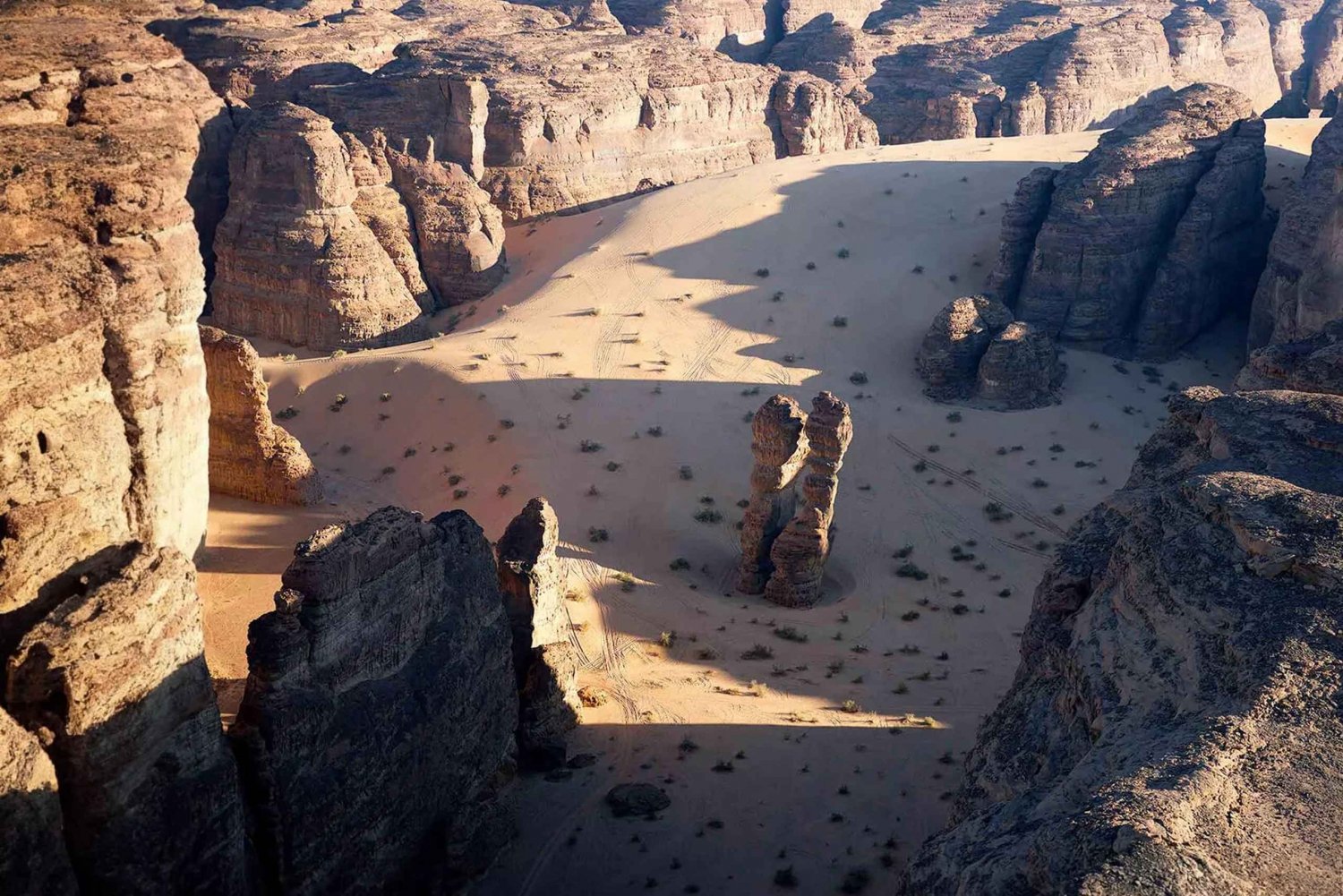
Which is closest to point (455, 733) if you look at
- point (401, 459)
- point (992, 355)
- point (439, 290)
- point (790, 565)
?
point (790, 565)

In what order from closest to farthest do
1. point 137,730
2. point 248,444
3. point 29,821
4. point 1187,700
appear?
point 29,821
point 1187,700
point 137,730
point 248,444

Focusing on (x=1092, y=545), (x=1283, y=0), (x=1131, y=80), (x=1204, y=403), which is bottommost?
(x=1092, y=545)

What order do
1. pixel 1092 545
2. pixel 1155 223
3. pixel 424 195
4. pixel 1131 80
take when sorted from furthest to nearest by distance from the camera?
pixel 1131 80, pixel 424 195, pixel 1155 223, pixel 1092 545

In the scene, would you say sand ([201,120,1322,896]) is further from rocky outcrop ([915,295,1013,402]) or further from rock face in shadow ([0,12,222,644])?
rock face in shadow ([0,12,222,644])

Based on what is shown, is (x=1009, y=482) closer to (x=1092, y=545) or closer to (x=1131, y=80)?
(x=1092, y=545)

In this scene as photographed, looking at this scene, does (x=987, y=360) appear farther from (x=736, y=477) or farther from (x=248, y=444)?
(x=248, y=444)

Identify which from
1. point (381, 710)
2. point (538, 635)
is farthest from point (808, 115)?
point (381, 710)

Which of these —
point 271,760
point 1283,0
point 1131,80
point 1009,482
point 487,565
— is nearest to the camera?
point 271,760

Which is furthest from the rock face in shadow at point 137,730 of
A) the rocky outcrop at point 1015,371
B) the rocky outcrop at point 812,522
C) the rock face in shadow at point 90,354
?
the rocky outcrop at point 1015,371
